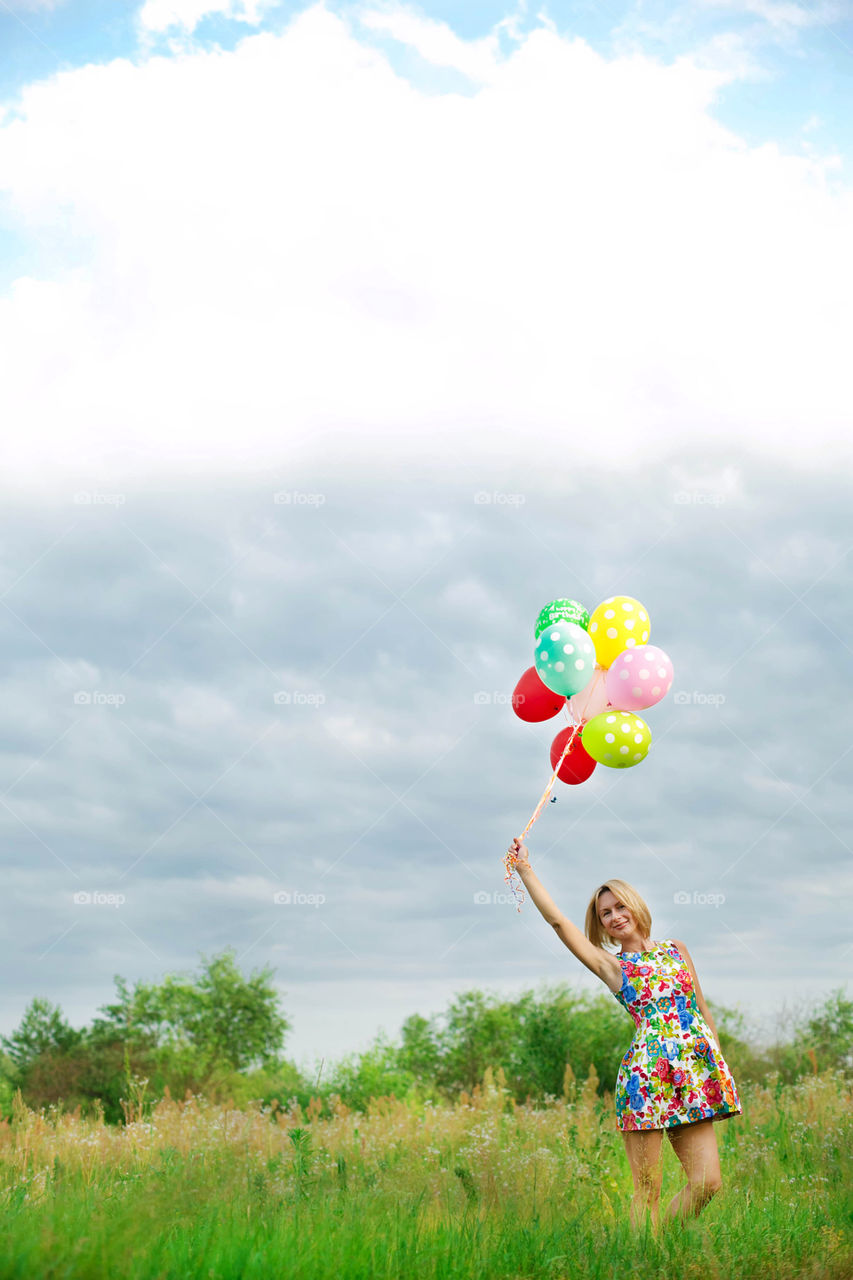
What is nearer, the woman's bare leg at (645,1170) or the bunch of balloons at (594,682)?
the woman's bare leg at (645,1170)

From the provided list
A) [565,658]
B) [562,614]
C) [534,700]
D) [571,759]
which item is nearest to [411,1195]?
[571,759]

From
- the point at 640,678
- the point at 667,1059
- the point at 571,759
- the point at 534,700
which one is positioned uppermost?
the point at 534,700

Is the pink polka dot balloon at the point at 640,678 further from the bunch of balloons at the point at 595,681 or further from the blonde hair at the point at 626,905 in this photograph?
the blonde hair at the point at 626,905

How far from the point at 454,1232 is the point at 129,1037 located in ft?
51.1

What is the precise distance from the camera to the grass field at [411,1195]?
4.68 metres

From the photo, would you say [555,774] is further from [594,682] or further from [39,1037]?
[39,1037]

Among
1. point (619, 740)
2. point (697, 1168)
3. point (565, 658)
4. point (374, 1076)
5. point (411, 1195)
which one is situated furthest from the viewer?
point (374, 1076)

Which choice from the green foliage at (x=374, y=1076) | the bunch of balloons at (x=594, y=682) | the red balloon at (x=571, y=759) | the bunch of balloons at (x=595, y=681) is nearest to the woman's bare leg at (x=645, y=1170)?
the bunch of balloons at (x=594, y=682)

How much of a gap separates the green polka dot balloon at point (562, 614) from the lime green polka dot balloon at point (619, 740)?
85 cm

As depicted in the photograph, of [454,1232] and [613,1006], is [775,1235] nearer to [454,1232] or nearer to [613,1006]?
[454,1232]

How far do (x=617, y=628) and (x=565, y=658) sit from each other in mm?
551

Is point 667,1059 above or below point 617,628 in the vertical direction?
below

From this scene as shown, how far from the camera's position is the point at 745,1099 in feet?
38.0

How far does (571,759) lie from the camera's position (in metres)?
7.70
